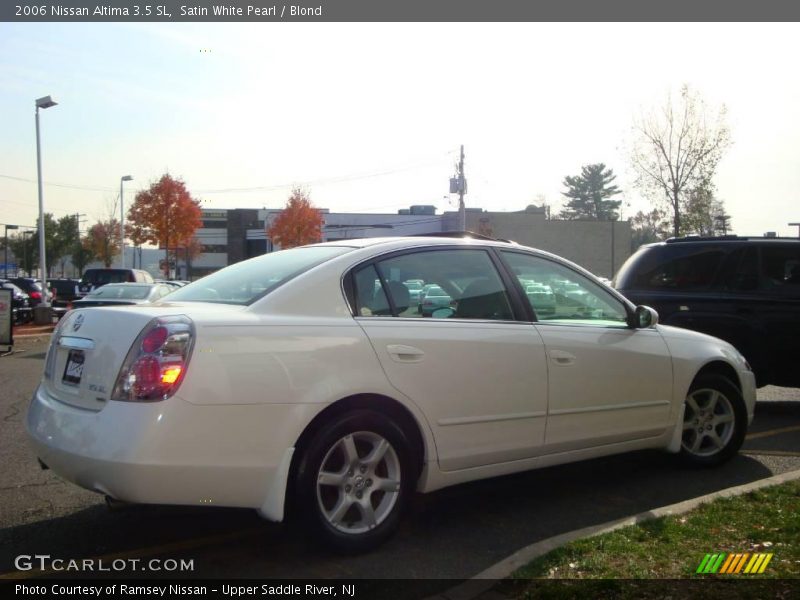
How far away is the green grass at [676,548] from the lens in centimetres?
349

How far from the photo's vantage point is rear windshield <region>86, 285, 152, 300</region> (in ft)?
51.1

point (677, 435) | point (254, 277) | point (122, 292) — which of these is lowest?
point (677, 435)

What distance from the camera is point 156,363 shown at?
138 inches

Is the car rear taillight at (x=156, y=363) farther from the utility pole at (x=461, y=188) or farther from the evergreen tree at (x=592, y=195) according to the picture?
the evergreen tree at (x=592, y=195)

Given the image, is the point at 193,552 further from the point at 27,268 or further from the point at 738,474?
the point at 27,268

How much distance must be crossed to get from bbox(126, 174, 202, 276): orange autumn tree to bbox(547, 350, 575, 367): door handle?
137 ft

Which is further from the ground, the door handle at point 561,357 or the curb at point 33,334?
the door handle at point 561,357

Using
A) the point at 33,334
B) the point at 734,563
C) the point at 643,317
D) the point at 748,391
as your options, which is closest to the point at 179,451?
the point at 734,563

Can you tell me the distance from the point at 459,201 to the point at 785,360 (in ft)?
117

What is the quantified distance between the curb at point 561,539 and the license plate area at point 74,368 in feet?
6.70

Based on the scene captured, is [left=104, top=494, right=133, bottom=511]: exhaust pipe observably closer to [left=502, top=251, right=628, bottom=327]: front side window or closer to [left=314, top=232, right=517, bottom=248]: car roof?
[left=314, top=232, right=517, bottom=248]: car roof

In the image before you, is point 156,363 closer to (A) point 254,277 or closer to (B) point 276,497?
(B) point 276,497

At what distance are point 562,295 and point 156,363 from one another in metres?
2.75

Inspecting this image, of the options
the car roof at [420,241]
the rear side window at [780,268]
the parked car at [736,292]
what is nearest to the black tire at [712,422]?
the car roof at [420,241]
